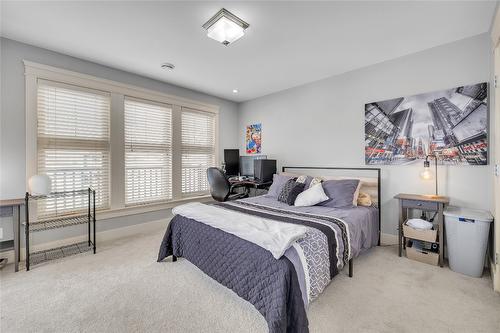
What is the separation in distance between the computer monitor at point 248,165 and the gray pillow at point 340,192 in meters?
1.67

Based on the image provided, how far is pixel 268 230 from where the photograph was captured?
1700 mm

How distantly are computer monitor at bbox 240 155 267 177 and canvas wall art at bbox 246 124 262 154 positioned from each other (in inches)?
12.2

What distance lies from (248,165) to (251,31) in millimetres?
2645

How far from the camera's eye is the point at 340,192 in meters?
2.78

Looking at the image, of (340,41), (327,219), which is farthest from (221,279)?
(340,41)

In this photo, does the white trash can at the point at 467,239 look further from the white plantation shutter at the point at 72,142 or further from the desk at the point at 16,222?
the desk at the point at 16,222

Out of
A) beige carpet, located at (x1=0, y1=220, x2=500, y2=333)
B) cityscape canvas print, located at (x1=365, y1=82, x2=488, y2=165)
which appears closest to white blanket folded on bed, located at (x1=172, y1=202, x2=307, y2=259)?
beige carpet, located at (x1=0, y1=220, x2=500, y2=333)

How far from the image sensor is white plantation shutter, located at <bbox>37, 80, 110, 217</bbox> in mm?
2699

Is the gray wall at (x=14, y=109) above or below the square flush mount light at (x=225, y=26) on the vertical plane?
below

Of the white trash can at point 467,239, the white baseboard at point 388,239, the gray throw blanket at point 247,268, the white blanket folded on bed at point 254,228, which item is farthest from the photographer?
the white baseboard at point 388,239

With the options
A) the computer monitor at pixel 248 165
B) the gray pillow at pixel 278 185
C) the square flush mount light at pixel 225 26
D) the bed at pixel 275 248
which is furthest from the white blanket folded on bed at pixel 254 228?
the computer monitor at pixel 248 165

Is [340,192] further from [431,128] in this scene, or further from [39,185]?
[39,185]

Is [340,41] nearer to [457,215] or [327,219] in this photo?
[327,219]

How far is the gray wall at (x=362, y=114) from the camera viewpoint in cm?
239
